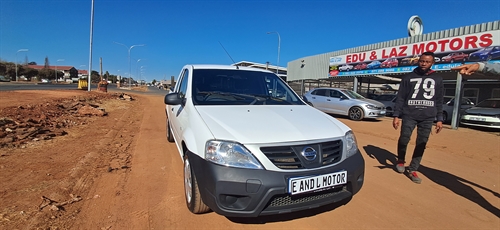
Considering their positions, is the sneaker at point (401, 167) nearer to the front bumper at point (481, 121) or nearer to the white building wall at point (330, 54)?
the front bumper at point (481, 121)

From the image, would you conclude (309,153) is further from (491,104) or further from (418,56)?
(418,56)

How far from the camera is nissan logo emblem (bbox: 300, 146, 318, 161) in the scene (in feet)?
7.46

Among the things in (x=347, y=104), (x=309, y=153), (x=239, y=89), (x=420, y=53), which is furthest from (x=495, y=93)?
(x=309, y=153)

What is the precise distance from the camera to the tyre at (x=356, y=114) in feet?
38.2

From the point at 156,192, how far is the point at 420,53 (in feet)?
52.1

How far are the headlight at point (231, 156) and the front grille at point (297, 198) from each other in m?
0.33

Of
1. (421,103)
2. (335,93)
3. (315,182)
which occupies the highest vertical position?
(335,93)

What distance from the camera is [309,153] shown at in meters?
2.29

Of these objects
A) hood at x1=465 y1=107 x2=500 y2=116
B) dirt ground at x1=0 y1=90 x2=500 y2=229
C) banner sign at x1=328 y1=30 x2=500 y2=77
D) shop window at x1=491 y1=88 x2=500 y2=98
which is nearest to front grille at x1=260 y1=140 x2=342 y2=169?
dirt ground at x1=0 y1=90 x2=500 y2=229

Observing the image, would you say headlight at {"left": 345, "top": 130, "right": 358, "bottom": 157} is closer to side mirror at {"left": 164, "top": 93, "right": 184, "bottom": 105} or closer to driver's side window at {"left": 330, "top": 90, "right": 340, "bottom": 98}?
A: side mirror at {"left": 164, "top": 93, "right": 184, "bottom": 105}

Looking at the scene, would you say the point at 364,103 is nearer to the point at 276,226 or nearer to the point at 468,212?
the point at 468,212

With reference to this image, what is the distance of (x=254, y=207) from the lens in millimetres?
2115

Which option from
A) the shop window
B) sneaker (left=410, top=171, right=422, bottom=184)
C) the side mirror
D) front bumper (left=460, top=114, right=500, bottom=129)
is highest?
the shop window

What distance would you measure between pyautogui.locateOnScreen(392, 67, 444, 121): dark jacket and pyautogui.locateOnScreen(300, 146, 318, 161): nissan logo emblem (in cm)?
249
